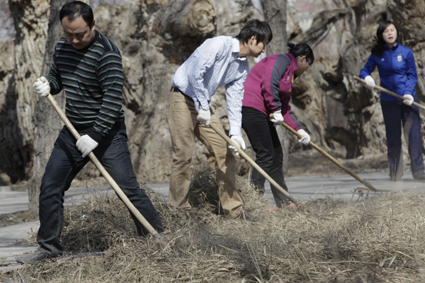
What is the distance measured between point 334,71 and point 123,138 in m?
11.8

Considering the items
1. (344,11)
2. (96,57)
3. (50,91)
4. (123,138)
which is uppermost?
(344,11)

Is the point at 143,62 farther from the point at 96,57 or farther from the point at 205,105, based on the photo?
the point at 96,57

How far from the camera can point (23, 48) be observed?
966 cm

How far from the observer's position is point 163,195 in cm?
598

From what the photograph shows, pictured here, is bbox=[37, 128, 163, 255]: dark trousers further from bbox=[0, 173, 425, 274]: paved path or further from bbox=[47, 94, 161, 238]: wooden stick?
bbox=[0, 173, 425, 274]: paved path

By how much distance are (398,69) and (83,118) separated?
16.3ft

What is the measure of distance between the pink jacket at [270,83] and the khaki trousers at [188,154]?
74cm

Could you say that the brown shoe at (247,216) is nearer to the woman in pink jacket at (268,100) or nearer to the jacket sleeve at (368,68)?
the woman in pink jacket at (268,100)

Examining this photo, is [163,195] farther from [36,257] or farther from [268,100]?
[36,257]

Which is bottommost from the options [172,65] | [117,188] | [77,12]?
[117,188]

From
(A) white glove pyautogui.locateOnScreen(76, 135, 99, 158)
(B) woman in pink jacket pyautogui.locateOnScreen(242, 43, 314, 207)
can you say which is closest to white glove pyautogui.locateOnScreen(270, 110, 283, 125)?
(B) woman in pink jacket pyautogui.locateOnScreen(242, 43, 314, 207)

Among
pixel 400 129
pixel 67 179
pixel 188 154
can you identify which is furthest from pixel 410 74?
pixel 67 179

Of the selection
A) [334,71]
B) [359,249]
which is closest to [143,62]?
[334,71]

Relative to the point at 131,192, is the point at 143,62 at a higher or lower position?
higher
